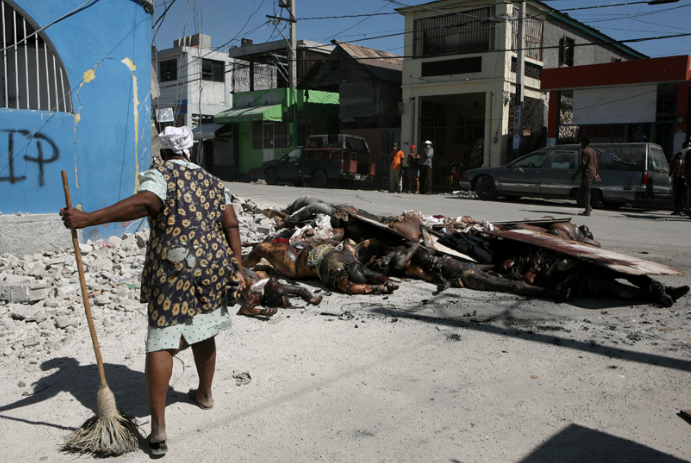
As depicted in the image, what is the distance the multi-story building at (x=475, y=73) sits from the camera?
69.6ft

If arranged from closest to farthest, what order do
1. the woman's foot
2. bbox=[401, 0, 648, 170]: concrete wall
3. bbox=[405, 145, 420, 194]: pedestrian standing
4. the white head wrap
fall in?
the white head wrap < the woman's foot < bbox=[405, 145, 420, 194]: pedestrian standing < bbox=[401, 0, 648, 170]: concrete wall

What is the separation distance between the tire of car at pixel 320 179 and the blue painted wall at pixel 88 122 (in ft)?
45.6

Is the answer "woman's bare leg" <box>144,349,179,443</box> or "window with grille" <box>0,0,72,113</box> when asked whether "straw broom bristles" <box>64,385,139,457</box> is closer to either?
"woman's bare leg" <box>144,349,179,443</box>

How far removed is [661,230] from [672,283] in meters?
4.16

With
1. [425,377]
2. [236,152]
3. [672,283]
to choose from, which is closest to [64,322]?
[425,377]

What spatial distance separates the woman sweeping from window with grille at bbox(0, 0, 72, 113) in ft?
16.2

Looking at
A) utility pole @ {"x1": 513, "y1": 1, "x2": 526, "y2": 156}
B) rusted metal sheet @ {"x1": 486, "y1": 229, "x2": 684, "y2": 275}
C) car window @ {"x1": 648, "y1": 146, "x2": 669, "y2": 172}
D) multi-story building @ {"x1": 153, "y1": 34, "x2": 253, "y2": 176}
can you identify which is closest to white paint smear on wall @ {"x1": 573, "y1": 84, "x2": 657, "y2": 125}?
utility pole @ {"x1": 513, "y1": 1, "x2": 526, "y2": 156}

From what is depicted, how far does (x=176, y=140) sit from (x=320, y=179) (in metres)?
19.0

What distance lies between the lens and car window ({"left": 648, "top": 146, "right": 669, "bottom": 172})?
13.4m

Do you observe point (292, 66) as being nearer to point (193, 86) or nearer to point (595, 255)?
point (193, 86)

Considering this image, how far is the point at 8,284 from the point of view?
4934mm

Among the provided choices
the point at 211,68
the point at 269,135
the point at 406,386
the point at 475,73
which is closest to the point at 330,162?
the point at 475,73

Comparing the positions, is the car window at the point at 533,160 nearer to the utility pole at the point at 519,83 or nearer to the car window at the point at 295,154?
the utility pole at the point at 519,83

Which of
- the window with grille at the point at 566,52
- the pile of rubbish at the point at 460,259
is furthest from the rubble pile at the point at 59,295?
the window with grille at the point at 566,52
